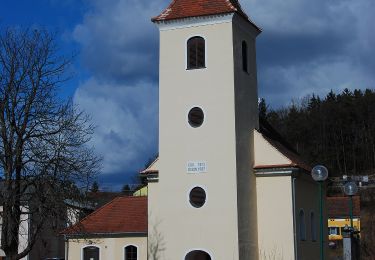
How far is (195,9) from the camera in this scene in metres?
30.4

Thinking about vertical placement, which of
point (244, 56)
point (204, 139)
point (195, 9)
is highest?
point (195, 9)

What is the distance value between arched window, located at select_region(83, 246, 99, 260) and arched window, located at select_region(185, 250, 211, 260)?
9.30 meters

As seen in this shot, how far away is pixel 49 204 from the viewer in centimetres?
2511

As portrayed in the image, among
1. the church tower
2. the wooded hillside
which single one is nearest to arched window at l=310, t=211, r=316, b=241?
Result: the church tower

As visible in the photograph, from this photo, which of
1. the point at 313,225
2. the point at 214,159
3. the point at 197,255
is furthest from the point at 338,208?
the point at 214,159

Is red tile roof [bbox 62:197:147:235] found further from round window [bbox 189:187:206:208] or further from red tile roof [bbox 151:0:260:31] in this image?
red tile roof [bbox 151:0:260:31]

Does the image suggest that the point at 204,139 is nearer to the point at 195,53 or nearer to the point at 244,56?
the point at 195,53

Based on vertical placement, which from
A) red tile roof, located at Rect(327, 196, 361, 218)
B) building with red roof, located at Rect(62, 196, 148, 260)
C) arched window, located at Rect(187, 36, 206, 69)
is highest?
arched window, located at Rect(187, 36, 206, 69)

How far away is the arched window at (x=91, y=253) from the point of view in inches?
1502

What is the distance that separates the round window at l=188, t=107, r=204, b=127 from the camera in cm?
2952

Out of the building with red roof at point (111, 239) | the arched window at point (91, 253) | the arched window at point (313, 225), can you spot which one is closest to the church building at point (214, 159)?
the arched window at point (313, 225)

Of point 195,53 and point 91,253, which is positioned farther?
point 91,253

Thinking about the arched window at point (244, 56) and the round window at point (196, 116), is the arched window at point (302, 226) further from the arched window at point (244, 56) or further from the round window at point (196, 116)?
the arched window at point (244, 56)

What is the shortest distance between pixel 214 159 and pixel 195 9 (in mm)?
7207
